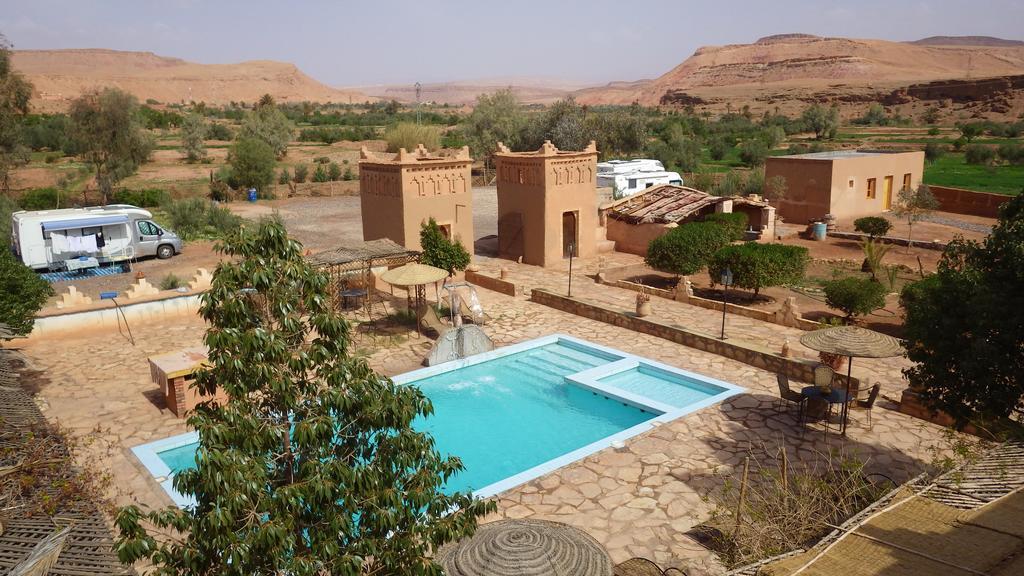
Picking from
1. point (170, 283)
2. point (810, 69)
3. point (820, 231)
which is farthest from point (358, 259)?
point (810, 69)

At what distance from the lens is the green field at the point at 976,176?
3700cm

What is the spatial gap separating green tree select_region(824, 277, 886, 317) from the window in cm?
2079

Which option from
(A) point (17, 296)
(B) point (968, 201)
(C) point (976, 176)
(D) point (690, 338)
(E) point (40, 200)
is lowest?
(D) point (690, 338)

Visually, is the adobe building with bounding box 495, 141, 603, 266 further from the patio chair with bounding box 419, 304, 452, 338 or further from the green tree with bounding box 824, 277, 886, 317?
the green tree with bounding box 824, 277, 886, 317

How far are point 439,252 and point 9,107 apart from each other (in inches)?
993

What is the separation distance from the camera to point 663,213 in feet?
79.8

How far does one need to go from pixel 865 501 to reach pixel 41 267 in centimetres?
2378

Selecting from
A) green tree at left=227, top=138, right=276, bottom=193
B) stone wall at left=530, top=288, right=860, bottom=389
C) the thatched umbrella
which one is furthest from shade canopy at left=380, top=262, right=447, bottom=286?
green tree at left=227, top=138, right=276, bottom=193

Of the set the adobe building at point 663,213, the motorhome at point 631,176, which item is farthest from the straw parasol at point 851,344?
the motorhome at point 631,176

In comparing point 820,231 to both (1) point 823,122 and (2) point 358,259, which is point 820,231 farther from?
(1) point 823,122

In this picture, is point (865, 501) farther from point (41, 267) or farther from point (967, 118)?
point (967, 118)

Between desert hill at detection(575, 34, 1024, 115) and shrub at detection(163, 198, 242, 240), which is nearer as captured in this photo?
shrub at detection(163, 198, 242, 240)

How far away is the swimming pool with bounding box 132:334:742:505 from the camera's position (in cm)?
1089

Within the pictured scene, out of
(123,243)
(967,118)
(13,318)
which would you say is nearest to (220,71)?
(967,118)
